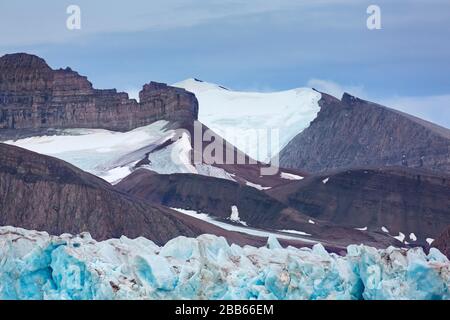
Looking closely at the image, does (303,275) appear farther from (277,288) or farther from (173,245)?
(173,245)

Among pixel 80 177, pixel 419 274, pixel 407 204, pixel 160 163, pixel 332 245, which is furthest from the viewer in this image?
pixel 160 163

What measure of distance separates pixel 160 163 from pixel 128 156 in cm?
381

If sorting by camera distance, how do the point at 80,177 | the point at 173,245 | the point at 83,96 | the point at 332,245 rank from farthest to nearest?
the point at 83,96 < the point at 80,177 < the point at 332,245 < the point at 173,245

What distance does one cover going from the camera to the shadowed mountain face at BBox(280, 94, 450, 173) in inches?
5118

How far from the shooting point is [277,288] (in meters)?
23.2

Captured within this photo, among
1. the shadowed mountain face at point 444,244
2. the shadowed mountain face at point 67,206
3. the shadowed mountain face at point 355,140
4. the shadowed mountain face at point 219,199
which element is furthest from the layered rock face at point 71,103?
the shadowed mountain face at point 444,244

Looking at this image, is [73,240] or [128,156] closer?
[73,240]

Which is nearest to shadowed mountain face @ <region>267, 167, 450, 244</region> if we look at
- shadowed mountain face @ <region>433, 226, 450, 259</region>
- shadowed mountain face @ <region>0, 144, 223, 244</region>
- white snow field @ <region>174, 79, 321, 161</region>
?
shadowed mountain face @ <region>0, 144, 223, 244</region>

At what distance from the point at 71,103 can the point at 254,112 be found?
15.5 meters

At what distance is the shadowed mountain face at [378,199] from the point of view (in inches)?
3873

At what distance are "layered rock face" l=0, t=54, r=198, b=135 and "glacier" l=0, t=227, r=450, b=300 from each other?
96130mm

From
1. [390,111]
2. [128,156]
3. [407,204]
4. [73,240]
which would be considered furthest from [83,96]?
[73,240]

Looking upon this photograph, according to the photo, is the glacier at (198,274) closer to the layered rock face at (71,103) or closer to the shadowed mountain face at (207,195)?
the shadowed mountain face at (207,195)

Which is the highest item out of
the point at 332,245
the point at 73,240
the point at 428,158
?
the point at 73,240
